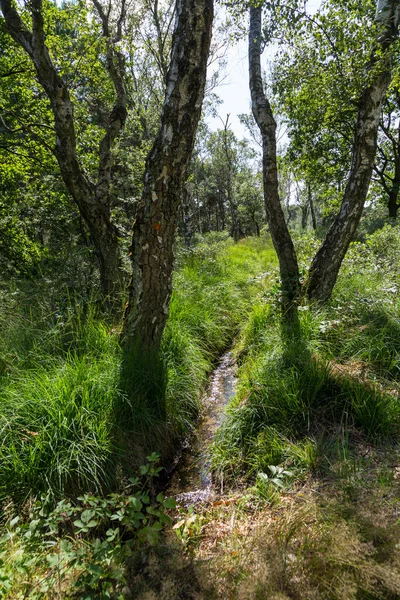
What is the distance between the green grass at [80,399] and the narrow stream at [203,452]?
6.6 inches

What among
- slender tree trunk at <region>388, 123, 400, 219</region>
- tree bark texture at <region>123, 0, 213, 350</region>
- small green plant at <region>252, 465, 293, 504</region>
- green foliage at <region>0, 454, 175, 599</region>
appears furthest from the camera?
slender tree trunk at <region>388, 123, 400, 219</region>

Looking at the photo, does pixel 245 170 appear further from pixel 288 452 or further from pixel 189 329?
pixel 288 452

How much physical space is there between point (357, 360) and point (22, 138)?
26.2ft

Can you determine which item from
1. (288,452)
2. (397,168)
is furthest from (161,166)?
(397,168)

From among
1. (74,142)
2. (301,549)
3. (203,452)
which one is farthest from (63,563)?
(74,142)

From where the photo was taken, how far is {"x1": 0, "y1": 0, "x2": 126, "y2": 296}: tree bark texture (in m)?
3.60

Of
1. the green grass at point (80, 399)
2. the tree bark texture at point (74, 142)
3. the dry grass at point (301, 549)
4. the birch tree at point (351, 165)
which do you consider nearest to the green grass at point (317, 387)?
the dry grass at point (301, 549)

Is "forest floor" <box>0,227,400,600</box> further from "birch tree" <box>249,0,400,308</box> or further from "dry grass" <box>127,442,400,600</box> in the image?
"birch tree" <box>249,0,400,308</box>

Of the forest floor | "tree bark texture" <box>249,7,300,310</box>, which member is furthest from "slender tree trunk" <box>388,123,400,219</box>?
the forest floor

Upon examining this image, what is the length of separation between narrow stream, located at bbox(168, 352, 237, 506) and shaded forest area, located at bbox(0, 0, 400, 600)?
6 centimetres

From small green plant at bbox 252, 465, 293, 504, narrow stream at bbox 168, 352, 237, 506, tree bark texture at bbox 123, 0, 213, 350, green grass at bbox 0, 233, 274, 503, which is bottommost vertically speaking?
narrow stream at bbox 168, 352, 237, 506

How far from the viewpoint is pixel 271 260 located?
10.3 metres

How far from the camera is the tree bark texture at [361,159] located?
11.0 ft

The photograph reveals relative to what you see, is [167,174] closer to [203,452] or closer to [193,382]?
[193,382]
